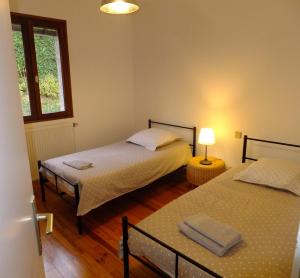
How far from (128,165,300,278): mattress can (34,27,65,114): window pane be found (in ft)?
8.40

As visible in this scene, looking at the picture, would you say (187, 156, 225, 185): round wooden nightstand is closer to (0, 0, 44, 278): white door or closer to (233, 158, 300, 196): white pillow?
(233, 158, 300, 196): white pillow

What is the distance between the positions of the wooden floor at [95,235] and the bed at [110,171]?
188mm

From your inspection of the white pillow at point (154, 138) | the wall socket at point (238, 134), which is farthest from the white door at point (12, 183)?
the wall socket at point (238, 134)

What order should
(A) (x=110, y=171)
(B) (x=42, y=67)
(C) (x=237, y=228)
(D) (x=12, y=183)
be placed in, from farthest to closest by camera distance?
(B) (x=42, y=67) → (A) (x=110, y=171) → (C) (x=237, y=228) → (D) (x=12, y=183)

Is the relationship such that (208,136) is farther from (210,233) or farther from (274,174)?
(210,233)

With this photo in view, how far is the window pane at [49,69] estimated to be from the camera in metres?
3.57

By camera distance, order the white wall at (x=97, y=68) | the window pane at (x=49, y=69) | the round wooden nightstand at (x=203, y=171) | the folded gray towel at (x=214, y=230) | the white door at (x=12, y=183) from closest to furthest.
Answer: the white door at (x=12, y=183), the folded gray towel at (x=214, y=230), the round wooden nightstand at (x=203, y=171), the window pane at (x=49, y=69), the white wall at (x=97, y=68)

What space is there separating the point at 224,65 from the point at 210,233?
2.36 meters

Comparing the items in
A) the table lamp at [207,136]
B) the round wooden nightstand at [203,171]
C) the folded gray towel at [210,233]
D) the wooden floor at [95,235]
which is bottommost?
the wooden floor at [95,235]

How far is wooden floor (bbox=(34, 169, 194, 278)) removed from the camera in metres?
2.19

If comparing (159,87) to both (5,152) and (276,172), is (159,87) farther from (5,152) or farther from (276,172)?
(5,152)

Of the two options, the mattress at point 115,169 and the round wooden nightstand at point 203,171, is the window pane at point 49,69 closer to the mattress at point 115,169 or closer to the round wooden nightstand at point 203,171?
the mattress at point 115,169

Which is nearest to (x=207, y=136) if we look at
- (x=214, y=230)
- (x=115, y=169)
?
(x=115, y=169)

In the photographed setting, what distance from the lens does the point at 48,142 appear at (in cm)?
374
